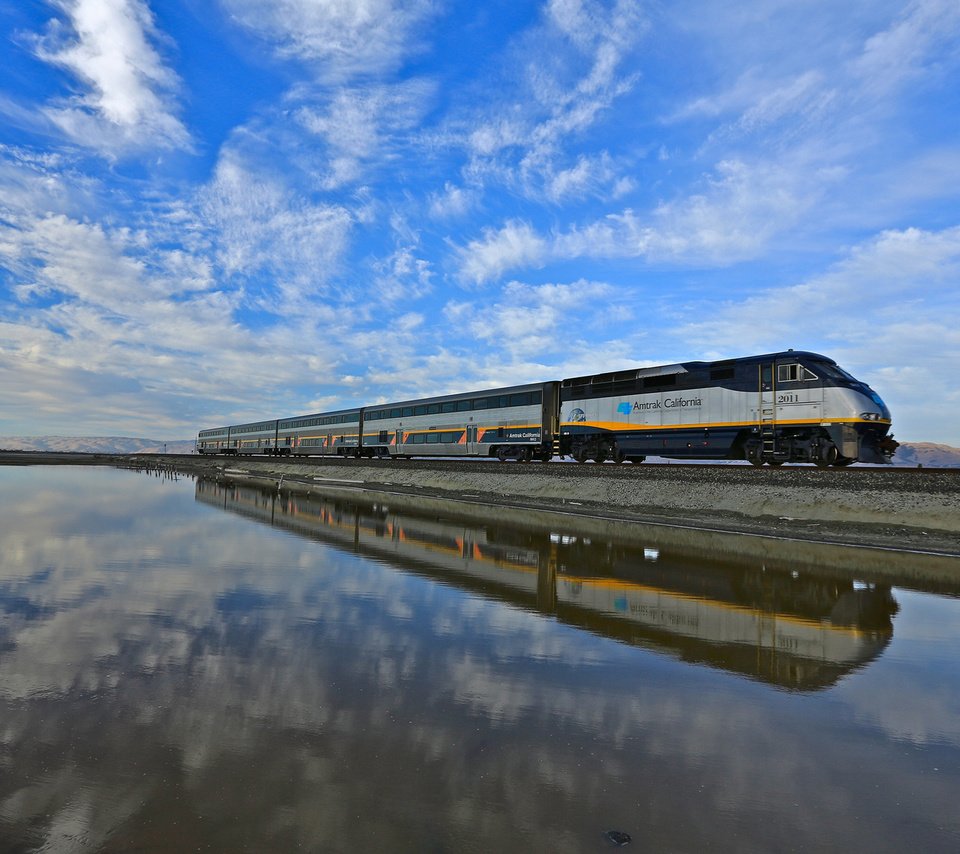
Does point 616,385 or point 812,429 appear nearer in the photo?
point 812,429

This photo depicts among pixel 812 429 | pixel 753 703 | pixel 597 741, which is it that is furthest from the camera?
pixel 812 429

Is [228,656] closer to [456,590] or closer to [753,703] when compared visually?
[456,590]

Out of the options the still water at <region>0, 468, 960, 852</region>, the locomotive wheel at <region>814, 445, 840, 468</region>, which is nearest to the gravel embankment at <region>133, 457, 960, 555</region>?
the locomotive wheel at <region>814, 445, 840, 468</region>

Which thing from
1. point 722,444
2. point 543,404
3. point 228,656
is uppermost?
point 543,404

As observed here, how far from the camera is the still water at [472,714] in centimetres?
438

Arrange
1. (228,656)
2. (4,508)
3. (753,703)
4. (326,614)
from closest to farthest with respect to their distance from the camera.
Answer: (753,703) < (228,656) < (326,614) < (4,508)

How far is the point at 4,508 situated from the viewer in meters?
28.2

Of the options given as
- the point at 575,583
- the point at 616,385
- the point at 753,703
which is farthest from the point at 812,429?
the point at 753,703

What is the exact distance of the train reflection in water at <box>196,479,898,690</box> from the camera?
344 inches

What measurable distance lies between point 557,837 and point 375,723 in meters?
2.45

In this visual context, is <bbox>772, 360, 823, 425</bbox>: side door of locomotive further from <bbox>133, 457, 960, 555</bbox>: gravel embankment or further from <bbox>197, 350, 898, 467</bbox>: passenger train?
<bbox>133, 457, 960, 555</bbox>: gravel embankment

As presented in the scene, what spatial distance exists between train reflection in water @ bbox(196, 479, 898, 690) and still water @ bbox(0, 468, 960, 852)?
94 millimetres

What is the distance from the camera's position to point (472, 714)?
6.32m

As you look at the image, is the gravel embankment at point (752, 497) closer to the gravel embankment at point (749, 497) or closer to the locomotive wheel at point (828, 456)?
the gravel embankment at point (749, 497)
